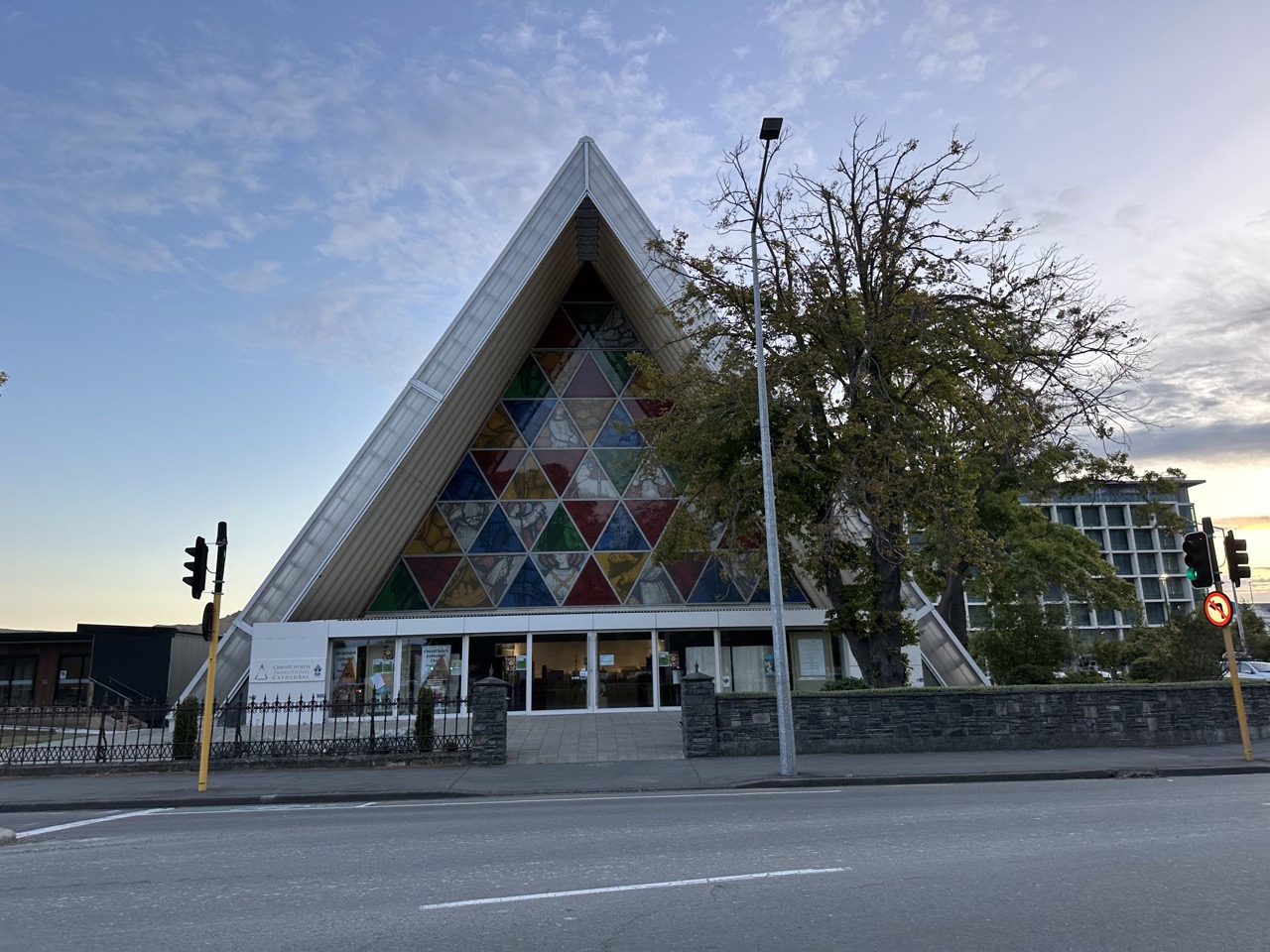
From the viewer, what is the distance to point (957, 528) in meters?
15.9

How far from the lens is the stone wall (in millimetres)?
15477

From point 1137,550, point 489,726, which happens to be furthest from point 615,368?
point 1137,550

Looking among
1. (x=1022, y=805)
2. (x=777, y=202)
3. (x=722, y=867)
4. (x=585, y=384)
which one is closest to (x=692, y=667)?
(x=585, y=384)

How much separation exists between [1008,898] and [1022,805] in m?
4.43

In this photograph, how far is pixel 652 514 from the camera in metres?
27.8

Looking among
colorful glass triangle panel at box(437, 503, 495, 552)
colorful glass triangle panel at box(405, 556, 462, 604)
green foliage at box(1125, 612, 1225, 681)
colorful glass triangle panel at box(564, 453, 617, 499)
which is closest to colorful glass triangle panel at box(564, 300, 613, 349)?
colorful glass triangle panel at box(564, 453, 617, 499)

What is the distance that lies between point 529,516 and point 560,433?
315 centimetres

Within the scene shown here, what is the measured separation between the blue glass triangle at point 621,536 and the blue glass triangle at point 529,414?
4.19m

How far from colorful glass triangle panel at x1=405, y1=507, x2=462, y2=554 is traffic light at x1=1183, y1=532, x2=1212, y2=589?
20.1 metres

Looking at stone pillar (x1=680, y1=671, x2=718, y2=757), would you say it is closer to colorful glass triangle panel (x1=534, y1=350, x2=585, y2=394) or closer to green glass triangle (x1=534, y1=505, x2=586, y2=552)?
green glass triangle (x1=534, y1=505, x2=586, y2=552)

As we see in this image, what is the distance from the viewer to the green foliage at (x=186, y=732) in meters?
15.3

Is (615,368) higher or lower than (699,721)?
higher

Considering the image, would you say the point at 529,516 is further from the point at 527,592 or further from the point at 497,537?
the point at 527,592

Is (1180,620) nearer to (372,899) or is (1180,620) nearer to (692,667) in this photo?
(692,667)
